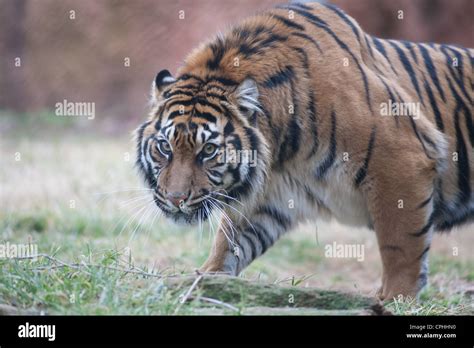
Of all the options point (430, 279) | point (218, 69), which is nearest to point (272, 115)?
point (218, 69)

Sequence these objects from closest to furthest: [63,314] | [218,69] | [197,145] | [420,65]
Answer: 1. [63,314]
2. [197,145]
3. [218,69]
4. [420,65]

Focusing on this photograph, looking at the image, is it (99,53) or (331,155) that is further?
(99,53)

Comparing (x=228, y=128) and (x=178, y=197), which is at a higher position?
(x=228, y=128)

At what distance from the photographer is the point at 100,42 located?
13008 millimetres

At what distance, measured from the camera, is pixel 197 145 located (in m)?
4.37

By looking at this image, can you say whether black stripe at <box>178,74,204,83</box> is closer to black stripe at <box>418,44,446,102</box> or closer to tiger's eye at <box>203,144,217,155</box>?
tiger's eye at <box>203,144,217,155</box>

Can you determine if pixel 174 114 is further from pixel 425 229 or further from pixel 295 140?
pixel 425 229

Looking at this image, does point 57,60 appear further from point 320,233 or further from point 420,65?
point 420,65

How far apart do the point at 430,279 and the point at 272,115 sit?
2659mm

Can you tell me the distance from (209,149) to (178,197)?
1.07ft

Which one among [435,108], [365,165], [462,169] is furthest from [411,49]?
[365,165]

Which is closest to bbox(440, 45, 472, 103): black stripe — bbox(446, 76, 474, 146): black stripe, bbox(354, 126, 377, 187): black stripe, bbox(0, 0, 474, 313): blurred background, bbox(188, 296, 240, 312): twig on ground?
bbox(446, 76, 474, 146): black stripe

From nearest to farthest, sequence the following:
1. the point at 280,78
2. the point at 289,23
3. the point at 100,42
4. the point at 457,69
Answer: the point at 280,78 → the point at 289,23 → the point at 457,69 → the point at 100,42

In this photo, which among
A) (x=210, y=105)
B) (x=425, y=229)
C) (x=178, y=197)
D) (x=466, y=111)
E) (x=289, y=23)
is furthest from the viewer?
(x=466, y=111)
